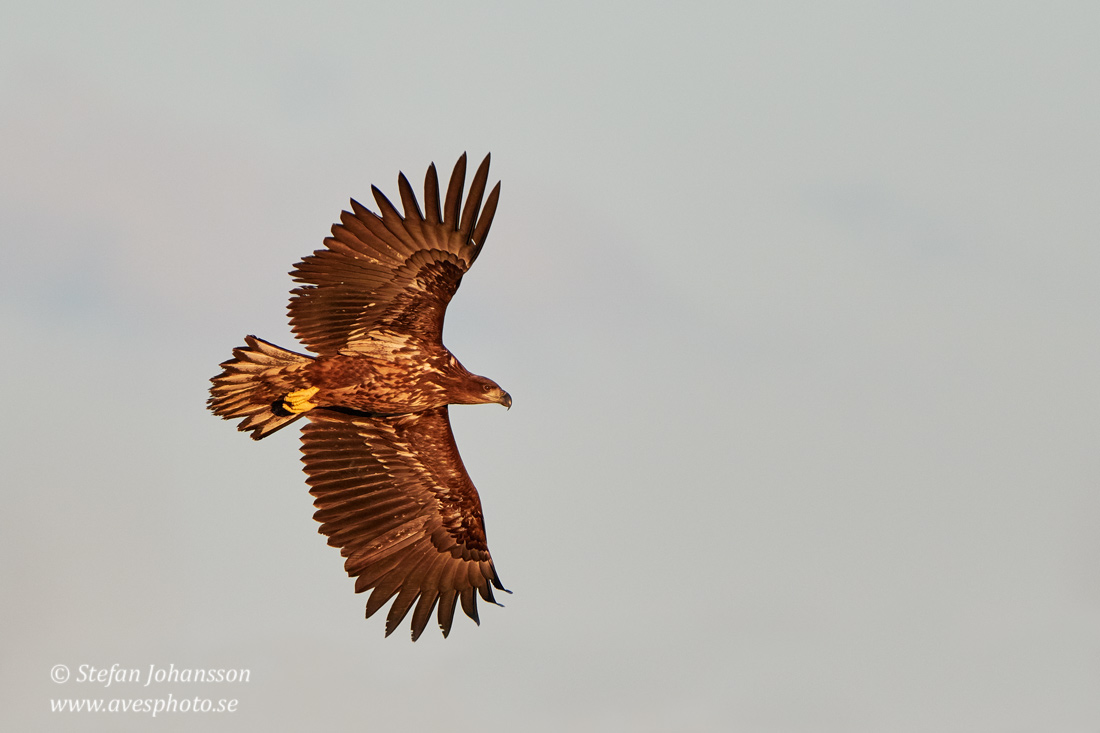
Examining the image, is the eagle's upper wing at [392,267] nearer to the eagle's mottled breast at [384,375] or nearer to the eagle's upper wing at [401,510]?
the eagle's mottled breast at [384,375]

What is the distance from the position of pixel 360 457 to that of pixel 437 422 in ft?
3.11

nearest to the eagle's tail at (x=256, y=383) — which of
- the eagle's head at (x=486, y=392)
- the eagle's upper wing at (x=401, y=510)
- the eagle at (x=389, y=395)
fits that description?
the eagle at (x=389, y=395)

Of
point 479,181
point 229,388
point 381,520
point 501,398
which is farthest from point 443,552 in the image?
point 479,181

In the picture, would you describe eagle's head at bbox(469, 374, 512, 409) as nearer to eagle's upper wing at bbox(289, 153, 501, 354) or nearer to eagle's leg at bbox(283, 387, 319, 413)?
eagle's upper wing at bbox(289, 153, 501, 354)

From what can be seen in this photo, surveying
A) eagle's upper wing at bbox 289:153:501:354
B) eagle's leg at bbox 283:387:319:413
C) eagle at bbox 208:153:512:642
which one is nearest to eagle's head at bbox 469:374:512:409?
eagle at bbox 208:153:512:642

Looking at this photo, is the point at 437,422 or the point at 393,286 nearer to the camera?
the point at 393,286

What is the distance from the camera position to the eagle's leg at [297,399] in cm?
1441

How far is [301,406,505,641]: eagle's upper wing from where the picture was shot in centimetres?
1529

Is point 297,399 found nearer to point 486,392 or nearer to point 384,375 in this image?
point 384,375

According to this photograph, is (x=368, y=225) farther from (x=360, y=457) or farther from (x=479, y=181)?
(x=360, y=457)

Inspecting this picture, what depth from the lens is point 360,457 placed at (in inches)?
615

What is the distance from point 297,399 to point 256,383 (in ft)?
1.49

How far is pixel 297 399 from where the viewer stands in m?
14.4

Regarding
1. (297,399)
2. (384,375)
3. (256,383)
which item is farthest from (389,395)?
(256,383)
